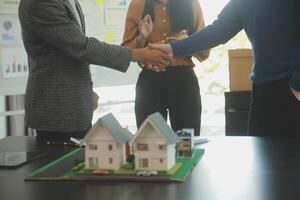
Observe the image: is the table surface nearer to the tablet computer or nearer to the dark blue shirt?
the tablet computer

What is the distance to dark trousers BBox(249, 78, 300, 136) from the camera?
1795 mm

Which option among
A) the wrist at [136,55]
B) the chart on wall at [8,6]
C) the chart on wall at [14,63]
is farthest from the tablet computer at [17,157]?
the chart on wall at [8,6]

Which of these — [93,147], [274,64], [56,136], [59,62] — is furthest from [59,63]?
[274,64]

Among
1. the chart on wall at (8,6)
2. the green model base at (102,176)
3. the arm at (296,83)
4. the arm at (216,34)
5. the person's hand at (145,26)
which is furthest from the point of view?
the chart on wall at (8,6)

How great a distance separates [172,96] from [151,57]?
1.57 feet

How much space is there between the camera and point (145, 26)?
2488mm

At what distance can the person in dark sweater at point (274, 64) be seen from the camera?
5.86ft

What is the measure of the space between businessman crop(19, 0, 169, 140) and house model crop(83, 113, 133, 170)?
53 centimetres

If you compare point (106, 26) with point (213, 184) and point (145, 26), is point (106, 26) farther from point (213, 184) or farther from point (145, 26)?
point (213, 184)

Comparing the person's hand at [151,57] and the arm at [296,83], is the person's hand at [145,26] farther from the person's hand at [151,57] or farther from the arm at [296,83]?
the arm at [296,83]

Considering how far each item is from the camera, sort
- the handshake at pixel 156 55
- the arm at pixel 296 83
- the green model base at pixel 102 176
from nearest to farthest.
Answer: the green model base at pixel 102 176 → the arm at pixel 296 83 → the handshake at pixel 156 55

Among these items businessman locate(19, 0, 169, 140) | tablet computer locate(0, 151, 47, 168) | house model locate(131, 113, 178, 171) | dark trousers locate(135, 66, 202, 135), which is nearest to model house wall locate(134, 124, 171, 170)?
house model locate(131, 113, 178, 171)

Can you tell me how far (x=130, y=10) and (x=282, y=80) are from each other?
1.06 metres

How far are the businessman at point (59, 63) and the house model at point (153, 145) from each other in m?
0.60
